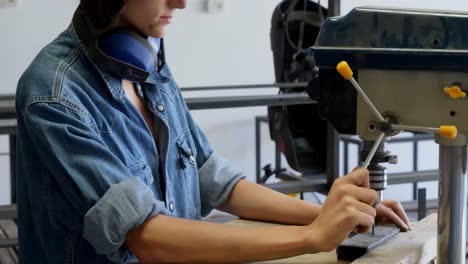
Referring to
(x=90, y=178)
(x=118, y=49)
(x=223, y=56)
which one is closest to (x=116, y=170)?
(x=90, y=178)

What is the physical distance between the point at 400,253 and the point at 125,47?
54 centimetres

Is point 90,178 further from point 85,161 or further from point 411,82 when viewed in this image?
point 411,82

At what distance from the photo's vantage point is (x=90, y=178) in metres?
1.14

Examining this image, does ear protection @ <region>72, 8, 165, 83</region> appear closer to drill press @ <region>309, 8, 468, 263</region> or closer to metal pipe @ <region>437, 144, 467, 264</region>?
drill press @ <region>309, 8, 468, 263</region>

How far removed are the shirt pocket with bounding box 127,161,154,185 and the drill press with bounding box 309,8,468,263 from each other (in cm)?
30

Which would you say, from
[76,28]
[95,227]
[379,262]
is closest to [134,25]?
[76,28]

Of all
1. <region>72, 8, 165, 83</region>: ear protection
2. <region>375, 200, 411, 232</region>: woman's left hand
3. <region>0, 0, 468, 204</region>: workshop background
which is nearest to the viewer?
<region>72, 8, 165, 83</region>: ear protection

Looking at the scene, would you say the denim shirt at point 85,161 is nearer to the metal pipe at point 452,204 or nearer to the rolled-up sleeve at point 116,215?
the rolled-up sleeve at point 116,215

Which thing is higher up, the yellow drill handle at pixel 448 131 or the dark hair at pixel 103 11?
the dark hair at pixel 103 11

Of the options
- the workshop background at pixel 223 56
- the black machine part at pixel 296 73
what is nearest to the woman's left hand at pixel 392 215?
the black machine part at pixel 296 73

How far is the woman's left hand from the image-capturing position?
4.51ft

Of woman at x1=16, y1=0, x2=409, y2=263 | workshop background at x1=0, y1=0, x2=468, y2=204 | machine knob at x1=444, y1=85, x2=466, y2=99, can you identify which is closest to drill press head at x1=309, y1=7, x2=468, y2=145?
machine knob at x1=444, y1=85, x2=466, y2=99

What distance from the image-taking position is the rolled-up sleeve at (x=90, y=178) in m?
1.13

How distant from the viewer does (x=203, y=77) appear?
469cm
